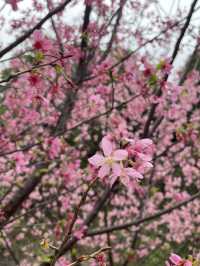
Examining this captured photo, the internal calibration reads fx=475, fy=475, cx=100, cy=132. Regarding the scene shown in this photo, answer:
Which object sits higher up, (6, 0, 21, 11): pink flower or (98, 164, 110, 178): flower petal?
(6, 0, 21, 11): pink flower

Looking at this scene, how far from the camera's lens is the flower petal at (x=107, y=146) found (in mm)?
1764

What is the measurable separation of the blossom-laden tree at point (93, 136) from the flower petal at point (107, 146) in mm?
11

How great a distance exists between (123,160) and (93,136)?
1595 centimetres

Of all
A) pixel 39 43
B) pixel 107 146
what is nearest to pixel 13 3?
pixel 39 43

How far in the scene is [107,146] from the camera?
5.87 feet

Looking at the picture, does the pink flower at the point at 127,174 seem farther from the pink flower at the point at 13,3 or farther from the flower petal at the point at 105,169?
the pink flower at the point at 13,3

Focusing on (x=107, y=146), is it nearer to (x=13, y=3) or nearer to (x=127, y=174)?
(x=127, y=174)

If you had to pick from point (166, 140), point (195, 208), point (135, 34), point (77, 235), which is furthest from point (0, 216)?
point (195, 208)

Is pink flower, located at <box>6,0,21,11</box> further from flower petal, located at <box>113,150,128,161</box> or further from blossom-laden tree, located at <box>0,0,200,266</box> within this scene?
flower petal, located at <box>113,150,128,161</box>

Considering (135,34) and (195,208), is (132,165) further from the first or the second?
(195,208)

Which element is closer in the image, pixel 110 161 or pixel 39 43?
pixel 110 161

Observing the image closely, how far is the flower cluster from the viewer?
5.70 ft

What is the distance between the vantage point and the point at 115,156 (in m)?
1.74

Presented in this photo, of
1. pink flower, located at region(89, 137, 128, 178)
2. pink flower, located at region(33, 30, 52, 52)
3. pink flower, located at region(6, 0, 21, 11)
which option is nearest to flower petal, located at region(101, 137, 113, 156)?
pink flower, located at region(89, 137, 128, 178)
